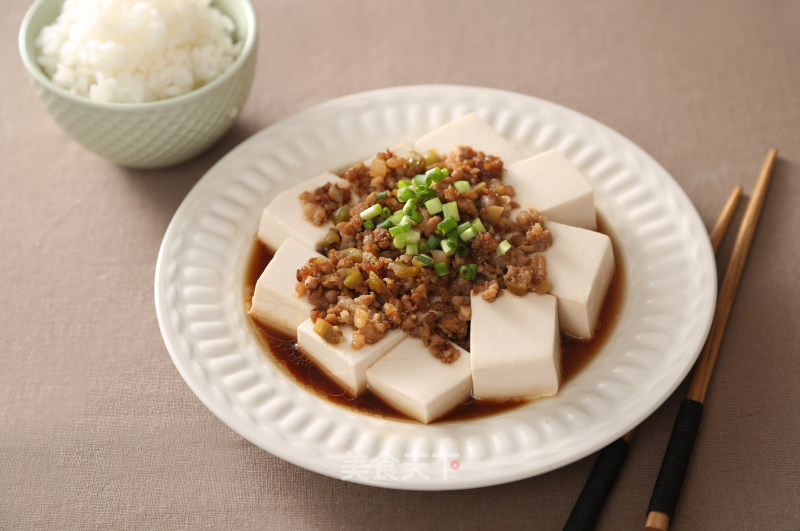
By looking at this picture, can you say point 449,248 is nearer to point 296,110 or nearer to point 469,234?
point 469,234

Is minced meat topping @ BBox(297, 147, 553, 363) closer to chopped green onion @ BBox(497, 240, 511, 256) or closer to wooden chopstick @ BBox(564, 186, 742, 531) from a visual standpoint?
chopped green onion @ BBox(497, 240, 511, 256)

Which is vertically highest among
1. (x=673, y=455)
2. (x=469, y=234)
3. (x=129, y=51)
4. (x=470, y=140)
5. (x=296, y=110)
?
(x=129, y=51)

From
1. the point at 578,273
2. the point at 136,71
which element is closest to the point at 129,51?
the point at 136,71

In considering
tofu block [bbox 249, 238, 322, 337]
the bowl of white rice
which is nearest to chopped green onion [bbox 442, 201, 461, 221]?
tofu block [bbox 249, 238, 322, 337]

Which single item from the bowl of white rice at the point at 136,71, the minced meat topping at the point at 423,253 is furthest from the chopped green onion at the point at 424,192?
the bowl of white rice at the point at 136,71

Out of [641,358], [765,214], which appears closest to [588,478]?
[641,358]

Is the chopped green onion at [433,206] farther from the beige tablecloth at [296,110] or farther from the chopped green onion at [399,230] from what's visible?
the beige tablecloth at [296,110]
